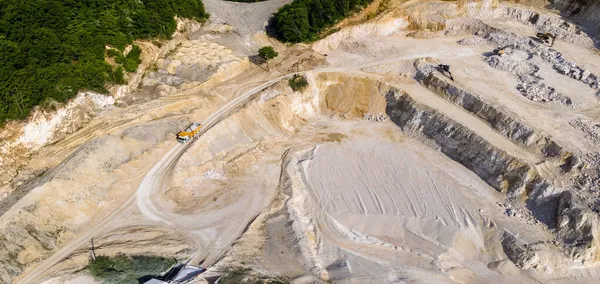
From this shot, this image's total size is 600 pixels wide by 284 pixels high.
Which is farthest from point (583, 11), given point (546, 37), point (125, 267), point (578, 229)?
point (125, 267)

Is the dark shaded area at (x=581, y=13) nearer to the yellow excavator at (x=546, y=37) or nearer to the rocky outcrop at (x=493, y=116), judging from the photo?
the yellow excavator at (x=546, y=37)

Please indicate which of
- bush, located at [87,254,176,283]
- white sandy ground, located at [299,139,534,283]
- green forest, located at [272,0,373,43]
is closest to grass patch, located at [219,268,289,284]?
bush, located at [87,254,176,283]

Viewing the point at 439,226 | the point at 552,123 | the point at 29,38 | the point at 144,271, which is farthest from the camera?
the point at 552,123

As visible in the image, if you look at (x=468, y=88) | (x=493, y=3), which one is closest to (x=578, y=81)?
(x=468, y=88)

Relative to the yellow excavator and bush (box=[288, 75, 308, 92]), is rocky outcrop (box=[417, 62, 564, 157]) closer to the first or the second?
bush (box=[288, 75, 308, 92])

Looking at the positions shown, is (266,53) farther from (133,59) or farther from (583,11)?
(583,11)

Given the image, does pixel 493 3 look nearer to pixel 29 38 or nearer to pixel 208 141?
pixel 208 141

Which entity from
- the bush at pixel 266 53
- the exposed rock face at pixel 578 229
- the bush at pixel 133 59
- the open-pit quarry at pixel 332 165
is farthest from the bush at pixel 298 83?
the exposed rock face at pixel 578 229
